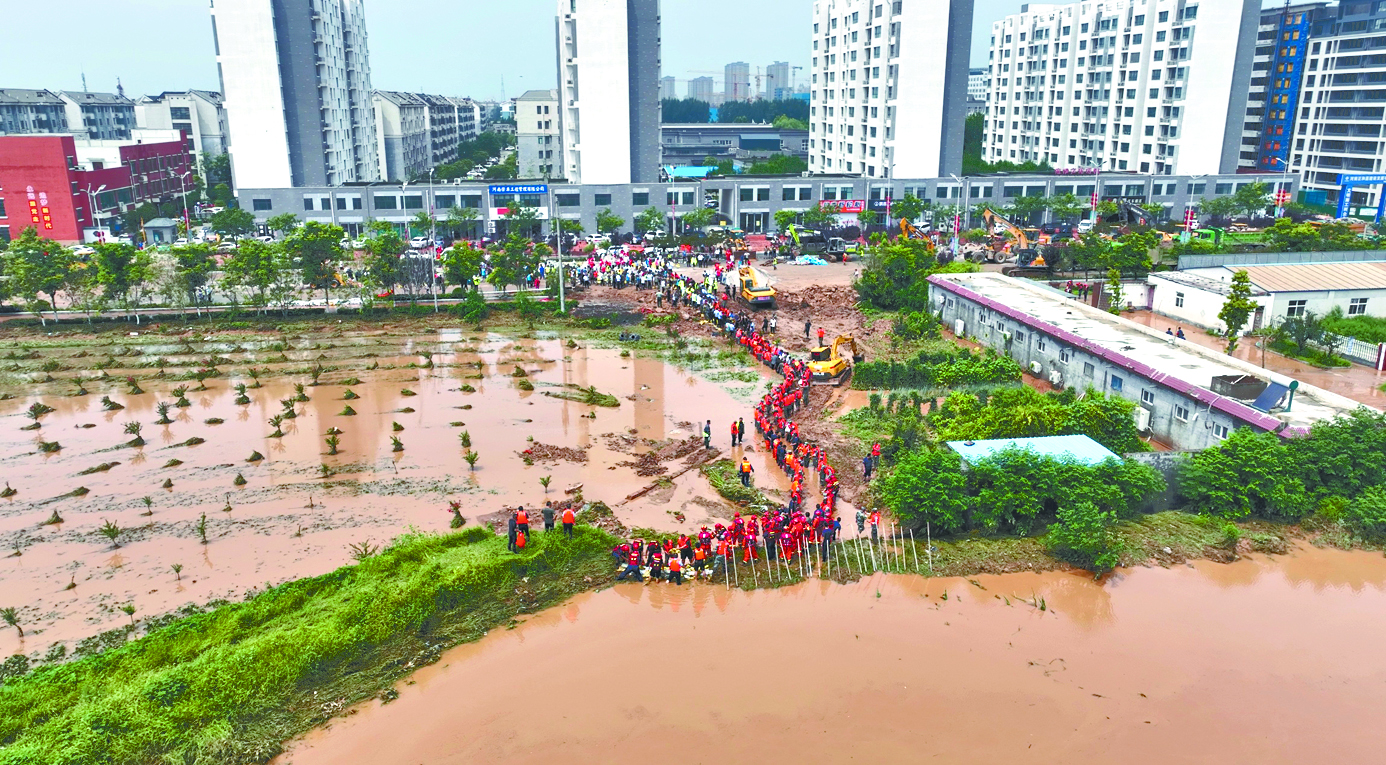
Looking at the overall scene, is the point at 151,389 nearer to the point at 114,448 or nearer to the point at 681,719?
the point at 114,448

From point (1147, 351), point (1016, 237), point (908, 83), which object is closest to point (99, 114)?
point (908, 83)

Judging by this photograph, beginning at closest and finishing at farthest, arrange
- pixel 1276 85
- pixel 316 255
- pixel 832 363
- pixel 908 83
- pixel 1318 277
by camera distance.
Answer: pixel 832 363, pixel 1318 277, pixel 316 255, pixel 908 83, pixel 1276 85

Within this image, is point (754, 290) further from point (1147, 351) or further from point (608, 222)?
point (608, 222)

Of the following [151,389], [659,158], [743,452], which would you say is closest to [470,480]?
[743,452]

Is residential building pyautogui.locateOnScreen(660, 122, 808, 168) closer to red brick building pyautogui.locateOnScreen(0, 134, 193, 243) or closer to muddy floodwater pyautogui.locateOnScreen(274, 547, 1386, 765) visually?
red brick building pyautogui.locateOnScreen(0, 134, 193, 243)

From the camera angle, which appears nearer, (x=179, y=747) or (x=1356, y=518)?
(x=179, y=747)

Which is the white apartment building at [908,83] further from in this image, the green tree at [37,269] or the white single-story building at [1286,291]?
the green tree at [37,269]
